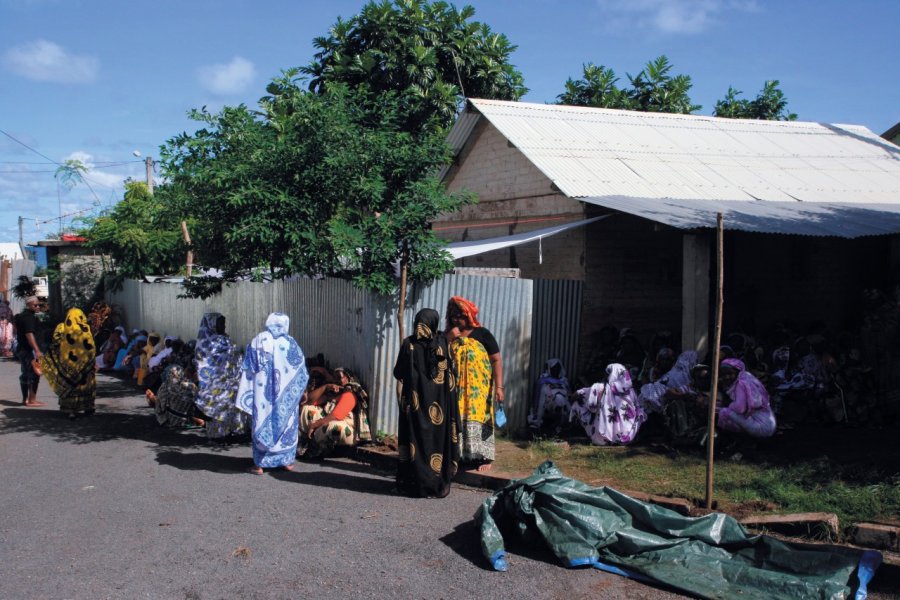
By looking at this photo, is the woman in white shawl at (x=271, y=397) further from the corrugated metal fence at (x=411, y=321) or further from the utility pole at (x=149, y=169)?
the utility pole at (x=149, y=169)

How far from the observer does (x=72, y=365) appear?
1066 centimetres

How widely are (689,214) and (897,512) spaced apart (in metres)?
4.70

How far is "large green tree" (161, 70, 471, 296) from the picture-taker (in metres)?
8.39

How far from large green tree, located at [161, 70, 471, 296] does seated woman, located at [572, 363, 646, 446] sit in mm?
2132

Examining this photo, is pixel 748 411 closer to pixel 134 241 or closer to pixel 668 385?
pixel 668 385

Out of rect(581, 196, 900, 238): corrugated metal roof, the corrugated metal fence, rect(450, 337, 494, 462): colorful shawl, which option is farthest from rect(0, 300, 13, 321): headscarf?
rect(450, 337, 494, 462): colorful shawl

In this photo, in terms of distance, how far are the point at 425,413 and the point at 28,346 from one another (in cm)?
773

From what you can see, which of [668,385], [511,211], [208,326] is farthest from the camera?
[511,211]

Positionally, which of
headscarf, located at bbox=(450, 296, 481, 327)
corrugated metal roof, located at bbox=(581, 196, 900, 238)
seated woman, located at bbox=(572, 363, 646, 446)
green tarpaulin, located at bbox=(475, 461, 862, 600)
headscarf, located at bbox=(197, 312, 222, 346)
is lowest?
green tarpaulin, located at bbox=(475, 461, 862, 600)

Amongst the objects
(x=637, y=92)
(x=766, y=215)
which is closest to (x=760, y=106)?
(x=637, y=92)

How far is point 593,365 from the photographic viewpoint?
9.88 metres

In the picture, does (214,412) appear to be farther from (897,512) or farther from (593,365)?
(897,512)

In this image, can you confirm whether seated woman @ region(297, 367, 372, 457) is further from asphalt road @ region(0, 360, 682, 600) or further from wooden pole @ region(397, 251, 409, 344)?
wooden pole @ region(397, 251, 409, 344)

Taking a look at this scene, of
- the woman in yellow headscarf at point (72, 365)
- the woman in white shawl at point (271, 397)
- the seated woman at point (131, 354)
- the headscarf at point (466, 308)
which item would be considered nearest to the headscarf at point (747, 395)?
the headscarf at point (466, 308)
